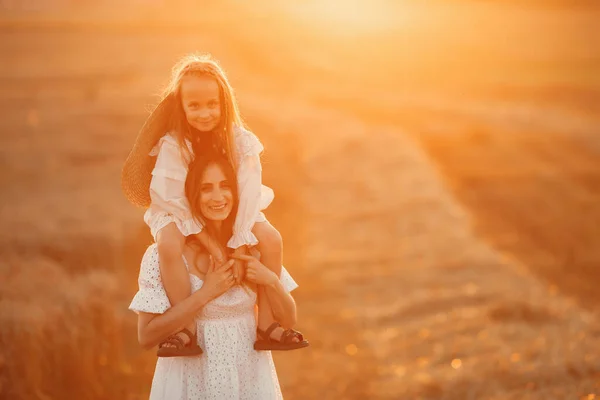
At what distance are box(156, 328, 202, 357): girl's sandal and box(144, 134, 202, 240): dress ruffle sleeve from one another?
369mm

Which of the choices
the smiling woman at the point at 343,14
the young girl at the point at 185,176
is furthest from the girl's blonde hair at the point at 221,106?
the smiling woman at the point at 343,14

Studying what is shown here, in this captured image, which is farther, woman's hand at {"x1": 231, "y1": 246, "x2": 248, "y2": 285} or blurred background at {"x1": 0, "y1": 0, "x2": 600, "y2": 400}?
blurred background at {"x1": 0, "y1": 0, "x2": 600, "y2": 400}

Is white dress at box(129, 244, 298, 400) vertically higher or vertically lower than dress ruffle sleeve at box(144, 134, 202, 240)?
lower

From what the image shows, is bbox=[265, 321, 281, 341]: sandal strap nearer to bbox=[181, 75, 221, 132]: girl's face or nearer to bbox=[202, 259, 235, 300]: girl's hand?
bbox=[202, 259, 235, 300]: girl's hand

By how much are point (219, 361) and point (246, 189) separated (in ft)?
2.11

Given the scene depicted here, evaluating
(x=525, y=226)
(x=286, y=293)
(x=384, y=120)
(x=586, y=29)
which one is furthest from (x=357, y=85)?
(x=286, y=293)

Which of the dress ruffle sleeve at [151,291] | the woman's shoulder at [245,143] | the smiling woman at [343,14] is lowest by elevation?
the dress ruffle sleeve at [151,291]

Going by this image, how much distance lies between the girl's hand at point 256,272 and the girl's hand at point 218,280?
5 cm

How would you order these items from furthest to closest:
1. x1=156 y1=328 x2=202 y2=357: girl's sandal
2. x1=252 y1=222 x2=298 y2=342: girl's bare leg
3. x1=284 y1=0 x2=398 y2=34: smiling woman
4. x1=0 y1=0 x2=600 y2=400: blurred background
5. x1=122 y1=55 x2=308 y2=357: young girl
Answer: x1=284 y1=0 x2=398 y2=34: smiling woman → x1=0 y1=0 x2=600 y2=400: blurred background → x1=252 y1=222 x2=298 y2=342: girl's bare leg → x1=122 y1=55 x2=308 y2=357: young girl → x1=156 y1=328 x2=202 y2=357: girl's sandal

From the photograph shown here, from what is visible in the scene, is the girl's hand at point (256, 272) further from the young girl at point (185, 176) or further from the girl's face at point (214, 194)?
the girl's face at point (214, 194)

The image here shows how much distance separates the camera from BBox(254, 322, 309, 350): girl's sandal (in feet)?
10.3

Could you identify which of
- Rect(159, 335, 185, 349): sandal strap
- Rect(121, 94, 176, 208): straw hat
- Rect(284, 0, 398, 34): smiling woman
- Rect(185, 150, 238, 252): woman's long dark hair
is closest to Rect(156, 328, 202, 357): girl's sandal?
Rect(159, 335, 185, 349): sandal strap

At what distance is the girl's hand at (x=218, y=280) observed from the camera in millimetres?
3033

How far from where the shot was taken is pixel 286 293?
3.17 meters
